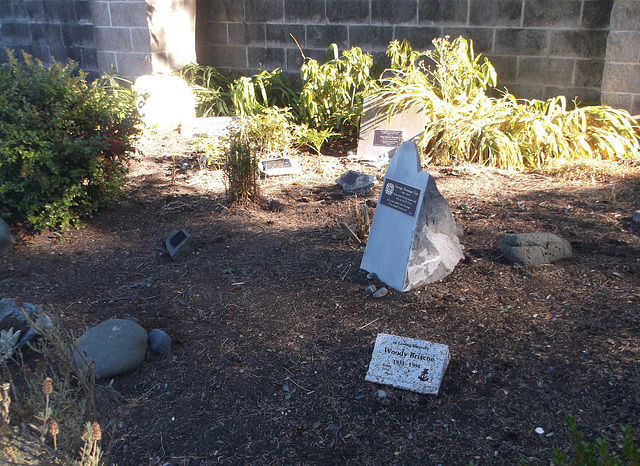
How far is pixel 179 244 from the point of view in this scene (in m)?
4.36

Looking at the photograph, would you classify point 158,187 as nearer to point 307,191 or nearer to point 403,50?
point 307,191

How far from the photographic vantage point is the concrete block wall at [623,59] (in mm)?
6551

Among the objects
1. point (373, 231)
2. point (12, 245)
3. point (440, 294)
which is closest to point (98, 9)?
point (12, 245)

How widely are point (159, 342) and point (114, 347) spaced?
25 centimetres

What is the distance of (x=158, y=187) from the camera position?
234 inches

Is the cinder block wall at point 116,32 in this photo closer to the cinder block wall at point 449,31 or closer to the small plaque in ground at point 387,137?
the cinder block wall at point 449,31

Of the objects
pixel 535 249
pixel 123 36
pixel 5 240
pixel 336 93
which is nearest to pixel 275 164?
pixel 336 93

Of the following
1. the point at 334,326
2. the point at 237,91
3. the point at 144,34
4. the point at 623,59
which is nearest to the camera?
the point at 334,326

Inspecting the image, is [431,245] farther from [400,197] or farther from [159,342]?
[159,342]

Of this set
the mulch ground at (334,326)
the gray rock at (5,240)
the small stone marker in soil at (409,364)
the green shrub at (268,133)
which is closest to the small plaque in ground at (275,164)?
the green shrub at (268,133)

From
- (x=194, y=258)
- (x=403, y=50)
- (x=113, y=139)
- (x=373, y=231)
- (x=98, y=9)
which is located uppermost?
(x=98, y=9)

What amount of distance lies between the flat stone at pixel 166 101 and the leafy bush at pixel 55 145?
319 centimetres

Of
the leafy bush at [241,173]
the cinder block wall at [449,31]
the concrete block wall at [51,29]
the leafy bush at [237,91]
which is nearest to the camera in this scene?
the leafy bush at [241,173]

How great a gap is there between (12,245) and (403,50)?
17.8ft
